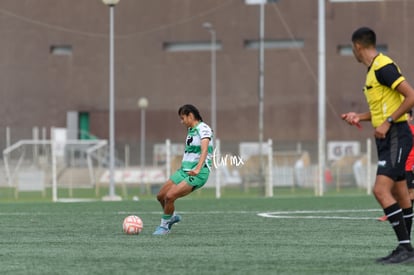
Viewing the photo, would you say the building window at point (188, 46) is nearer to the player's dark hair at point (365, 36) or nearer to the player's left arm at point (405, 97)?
the player's dark hair at point (365, 36)

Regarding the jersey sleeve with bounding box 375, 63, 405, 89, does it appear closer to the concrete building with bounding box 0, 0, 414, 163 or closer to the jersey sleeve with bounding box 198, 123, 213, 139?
the jersey sleeve with bounding box 198, 123, 213, 139

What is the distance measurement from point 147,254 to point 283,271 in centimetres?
226

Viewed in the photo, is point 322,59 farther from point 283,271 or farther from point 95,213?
point 283,271

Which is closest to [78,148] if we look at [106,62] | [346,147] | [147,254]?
[346,147]

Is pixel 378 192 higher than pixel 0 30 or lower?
lower

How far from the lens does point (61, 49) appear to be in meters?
72.6

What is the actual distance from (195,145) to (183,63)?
2131 inches

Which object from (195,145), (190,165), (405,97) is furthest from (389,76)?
(190,165)

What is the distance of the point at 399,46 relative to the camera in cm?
6588

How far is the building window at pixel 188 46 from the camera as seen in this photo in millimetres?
69825

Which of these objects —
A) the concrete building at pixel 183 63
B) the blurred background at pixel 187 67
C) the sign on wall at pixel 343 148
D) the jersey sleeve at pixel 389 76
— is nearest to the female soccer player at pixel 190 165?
the jersey sleeve at pixel 389 76

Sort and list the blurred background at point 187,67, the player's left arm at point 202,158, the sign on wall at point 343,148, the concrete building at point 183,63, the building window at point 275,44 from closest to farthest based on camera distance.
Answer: the player's left arm at point 202,158 < the sign on wall at point 343,148 < the blurred background at point 187,67 < the concrete building at point 183,63 < the building window at point 275,44

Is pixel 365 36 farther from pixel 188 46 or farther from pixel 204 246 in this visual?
pixel 188 46

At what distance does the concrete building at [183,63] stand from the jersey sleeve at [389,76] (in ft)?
180
